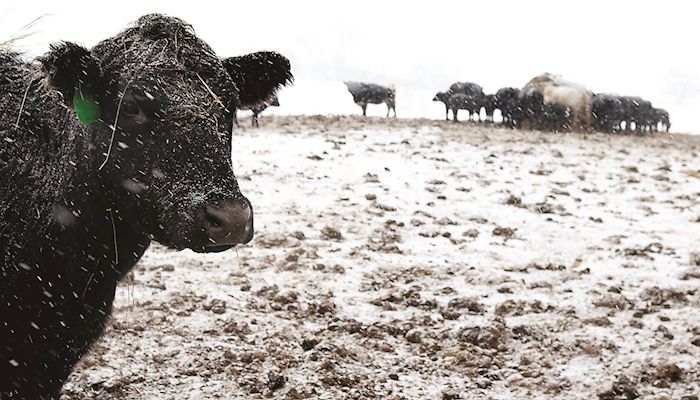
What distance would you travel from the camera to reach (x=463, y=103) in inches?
936

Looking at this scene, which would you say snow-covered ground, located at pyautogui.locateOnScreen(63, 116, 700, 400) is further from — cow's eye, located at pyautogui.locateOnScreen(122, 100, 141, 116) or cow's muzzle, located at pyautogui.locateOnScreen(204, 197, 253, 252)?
cow's eye, located at pyautogui.locateOnScreen(122, 100, 141, 116)

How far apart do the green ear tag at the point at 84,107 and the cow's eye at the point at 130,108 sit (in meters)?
0.13

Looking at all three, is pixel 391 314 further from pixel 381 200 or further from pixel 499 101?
pixel 499 101

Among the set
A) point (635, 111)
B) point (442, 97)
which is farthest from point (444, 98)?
point (635, 111)

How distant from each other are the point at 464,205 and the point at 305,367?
16.3ft

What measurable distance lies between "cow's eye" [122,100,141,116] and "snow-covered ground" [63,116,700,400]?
1.77m

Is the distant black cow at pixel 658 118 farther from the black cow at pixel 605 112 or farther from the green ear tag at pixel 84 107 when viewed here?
the green ear tag at pixel 84 107

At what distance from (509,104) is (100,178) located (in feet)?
68.2

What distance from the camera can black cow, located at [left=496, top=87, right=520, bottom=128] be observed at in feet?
71.4

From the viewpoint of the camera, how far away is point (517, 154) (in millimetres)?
12734

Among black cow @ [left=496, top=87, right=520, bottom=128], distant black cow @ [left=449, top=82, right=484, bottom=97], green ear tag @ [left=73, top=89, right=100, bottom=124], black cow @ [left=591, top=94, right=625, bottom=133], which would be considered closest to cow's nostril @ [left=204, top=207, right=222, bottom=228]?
green ear tag @ [left=73, top=89, right=100, bottom=124]

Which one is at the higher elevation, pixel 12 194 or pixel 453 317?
pixel 12 194

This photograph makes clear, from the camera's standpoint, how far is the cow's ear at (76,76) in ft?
7.82

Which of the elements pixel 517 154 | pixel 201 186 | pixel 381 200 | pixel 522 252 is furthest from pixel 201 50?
pixel 517 154
